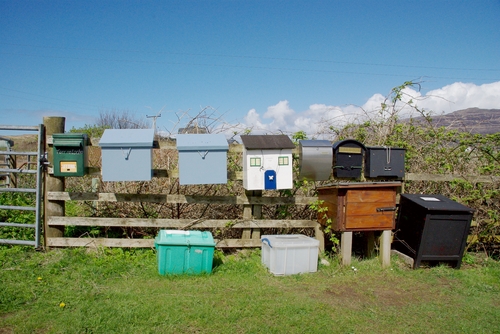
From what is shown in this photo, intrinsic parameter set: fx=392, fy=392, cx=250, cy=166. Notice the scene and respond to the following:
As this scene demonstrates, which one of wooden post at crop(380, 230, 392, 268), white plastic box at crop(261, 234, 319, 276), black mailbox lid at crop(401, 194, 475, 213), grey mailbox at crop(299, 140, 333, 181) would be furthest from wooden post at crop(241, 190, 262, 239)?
black mailbox lid at crop(401, 194, 475, 213)

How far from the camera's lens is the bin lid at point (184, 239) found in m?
5.01

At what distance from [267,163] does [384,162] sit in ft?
6.27

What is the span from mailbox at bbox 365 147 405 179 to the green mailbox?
4206 millimetres

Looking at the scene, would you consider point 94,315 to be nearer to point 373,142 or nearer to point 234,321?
point 234,321

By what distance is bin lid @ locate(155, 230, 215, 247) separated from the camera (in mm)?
5012

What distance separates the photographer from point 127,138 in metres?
5.33

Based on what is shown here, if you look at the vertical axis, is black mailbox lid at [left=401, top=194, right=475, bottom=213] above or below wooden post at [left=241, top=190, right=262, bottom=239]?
above

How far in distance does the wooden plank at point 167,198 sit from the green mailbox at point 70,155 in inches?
18.4

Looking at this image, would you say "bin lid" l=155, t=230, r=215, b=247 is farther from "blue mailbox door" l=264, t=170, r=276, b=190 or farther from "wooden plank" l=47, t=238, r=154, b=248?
"blue mailbox door" l=264, t=170, r=276, b=190

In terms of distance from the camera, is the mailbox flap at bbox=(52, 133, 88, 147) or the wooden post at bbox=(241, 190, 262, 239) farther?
the wooden post at bbox=(241, 190, 262, 239)

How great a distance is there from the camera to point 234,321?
388 centimetres

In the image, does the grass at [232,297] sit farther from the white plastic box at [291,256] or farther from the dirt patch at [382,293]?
the white plastic box at [291,256]

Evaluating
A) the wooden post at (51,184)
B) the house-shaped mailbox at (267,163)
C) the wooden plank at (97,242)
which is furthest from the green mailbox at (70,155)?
the house-shaped mailbox at (267,163)

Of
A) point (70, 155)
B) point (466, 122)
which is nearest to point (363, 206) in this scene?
point (466, 122)
